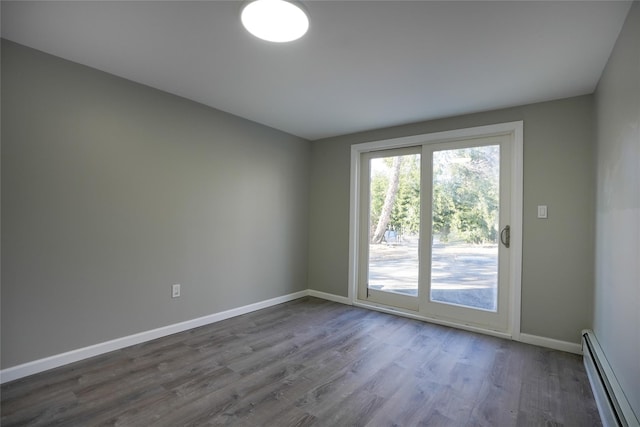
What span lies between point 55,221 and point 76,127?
76 cm

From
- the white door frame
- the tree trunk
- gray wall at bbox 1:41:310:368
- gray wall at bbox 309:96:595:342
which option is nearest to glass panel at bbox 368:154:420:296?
the tree trunk

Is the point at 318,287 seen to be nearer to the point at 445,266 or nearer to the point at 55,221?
the point at 445,266

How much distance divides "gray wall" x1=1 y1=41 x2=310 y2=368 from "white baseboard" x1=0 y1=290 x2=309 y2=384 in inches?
2.0

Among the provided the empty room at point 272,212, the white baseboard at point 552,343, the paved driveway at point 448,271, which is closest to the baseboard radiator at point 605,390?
the empty room at point 272,212

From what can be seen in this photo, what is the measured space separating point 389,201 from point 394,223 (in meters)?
0.30

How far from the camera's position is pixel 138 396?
6.65ft

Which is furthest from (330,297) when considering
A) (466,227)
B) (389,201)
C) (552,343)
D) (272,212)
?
(552,343)

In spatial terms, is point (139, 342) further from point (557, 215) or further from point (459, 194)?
point (557, 215)

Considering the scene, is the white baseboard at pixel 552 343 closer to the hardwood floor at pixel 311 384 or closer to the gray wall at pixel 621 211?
the hardwood floor at pixel 311 384

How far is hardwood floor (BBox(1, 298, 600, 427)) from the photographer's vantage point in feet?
6.09

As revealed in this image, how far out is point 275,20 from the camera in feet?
5.98

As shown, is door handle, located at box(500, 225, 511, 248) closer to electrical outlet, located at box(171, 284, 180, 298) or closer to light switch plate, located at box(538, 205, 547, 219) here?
light switch plate, located at box(538, 205, 547, 219)

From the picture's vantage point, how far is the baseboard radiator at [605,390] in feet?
5.17

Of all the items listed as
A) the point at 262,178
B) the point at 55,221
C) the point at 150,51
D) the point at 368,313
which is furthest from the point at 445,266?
the point at 55,221
